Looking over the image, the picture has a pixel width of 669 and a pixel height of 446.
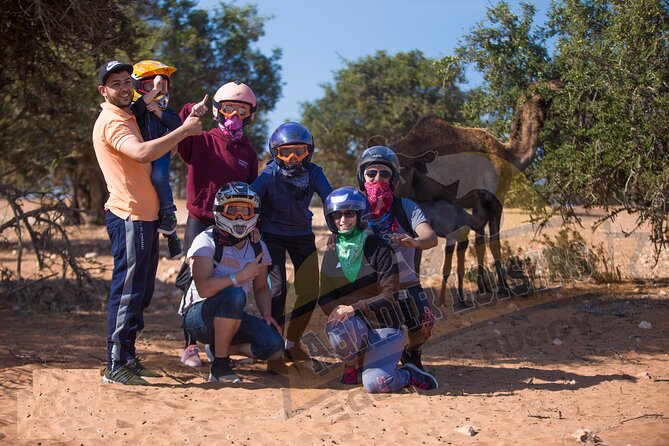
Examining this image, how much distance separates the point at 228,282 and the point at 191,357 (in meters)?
1.00

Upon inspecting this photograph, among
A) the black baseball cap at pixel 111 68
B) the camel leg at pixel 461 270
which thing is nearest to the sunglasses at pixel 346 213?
the black baseball cap at pixel 111 68

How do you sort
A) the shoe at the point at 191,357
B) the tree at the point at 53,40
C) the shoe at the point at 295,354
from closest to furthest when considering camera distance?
the shoe at the point at 191,357, the shoe at the point at 295,354, the tree at the point at 53,40

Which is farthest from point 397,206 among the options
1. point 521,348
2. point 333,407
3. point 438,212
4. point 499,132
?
point 499,132

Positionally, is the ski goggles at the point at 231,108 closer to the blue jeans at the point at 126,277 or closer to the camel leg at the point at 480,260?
the blue jeans at the point at 126,277

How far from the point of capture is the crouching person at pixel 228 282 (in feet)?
16.3

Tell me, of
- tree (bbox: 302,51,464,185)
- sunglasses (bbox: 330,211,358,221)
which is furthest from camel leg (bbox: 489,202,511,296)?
tree (bbox: 302,51,464,185)

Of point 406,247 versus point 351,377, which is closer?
point 351,377

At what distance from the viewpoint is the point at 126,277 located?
4.84m

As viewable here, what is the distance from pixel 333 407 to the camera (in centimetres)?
468

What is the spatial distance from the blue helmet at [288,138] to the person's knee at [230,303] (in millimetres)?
1123

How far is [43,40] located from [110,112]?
3055mm

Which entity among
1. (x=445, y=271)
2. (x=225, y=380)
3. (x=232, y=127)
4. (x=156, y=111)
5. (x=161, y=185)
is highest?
(x=156, y=111)

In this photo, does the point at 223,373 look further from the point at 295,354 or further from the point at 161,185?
the point at 161,185

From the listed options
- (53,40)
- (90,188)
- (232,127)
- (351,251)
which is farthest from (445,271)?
(90,188)
